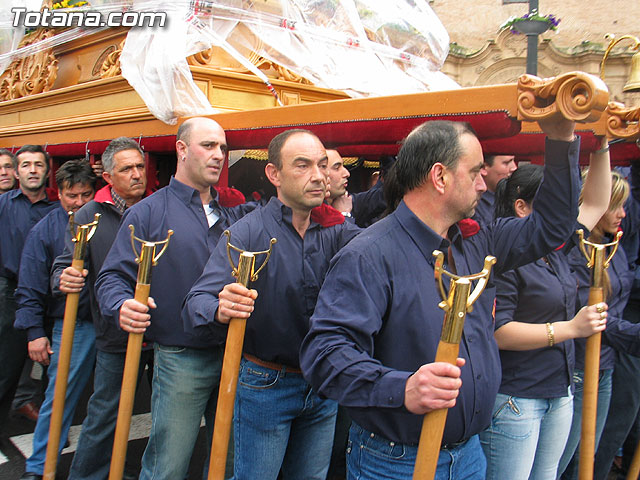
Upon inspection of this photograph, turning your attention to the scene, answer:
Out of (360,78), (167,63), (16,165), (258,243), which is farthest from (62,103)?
(258,243)

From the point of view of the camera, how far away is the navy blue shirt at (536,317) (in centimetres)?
229

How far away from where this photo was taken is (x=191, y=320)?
7.23ft

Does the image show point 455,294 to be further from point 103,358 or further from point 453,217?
point 103,358

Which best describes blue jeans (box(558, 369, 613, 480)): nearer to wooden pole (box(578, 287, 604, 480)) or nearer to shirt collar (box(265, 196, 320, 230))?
wooden pole (box(578, 287, 604, 480))

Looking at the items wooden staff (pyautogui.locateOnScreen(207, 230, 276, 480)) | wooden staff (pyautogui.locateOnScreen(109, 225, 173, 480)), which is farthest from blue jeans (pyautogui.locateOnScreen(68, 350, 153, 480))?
wooden staff (pyautogui.locateOnScreen(207, 230, 276, 480))

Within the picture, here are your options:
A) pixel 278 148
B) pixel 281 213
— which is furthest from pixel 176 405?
pixel 278 148

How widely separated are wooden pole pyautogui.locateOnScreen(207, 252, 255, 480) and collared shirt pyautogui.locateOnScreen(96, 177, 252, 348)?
47 cm

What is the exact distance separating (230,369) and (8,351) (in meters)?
2.53

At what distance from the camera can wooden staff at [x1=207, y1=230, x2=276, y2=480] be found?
2.06 metres

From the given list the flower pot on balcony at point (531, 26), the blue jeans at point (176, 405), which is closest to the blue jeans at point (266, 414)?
the blue jeans at point (176, 405)

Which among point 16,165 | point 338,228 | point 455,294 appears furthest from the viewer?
point 16,165

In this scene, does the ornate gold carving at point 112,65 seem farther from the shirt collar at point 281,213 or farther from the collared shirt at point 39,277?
the shirt collar at point 281,213

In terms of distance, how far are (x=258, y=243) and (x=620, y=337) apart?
1.73m

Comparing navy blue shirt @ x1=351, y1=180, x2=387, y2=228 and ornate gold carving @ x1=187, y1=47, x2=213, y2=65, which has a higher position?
ornate gold carving @ x1=187, y1=47, x2=213, y2=65
